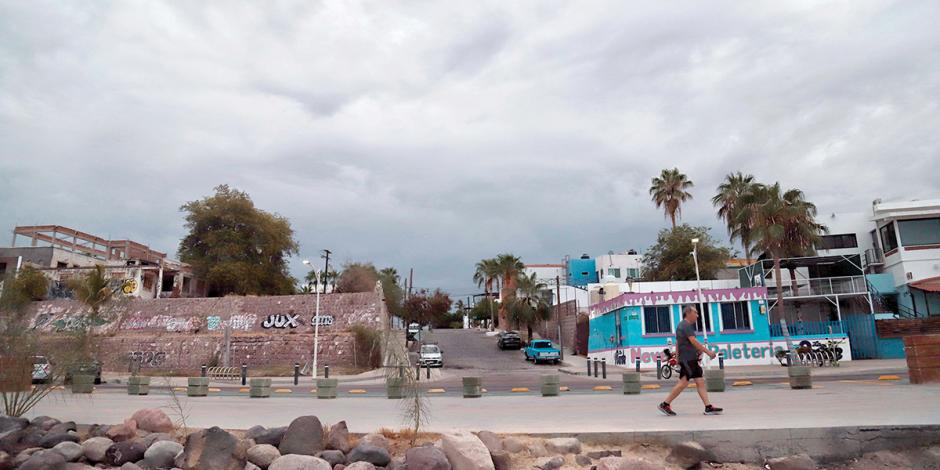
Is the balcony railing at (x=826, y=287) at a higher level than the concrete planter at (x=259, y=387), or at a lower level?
higher

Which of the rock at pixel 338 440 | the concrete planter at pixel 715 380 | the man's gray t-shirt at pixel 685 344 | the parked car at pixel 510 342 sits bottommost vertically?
the rock at pixel 338 440

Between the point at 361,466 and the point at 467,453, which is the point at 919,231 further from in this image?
the point at 361,466

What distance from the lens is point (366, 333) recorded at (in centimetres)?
3866

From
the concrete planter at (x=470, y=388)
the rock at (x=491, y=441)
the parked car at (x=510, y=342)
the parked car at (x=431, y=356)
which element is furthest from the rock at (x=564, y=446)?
the parked car at (x=510, y=342)

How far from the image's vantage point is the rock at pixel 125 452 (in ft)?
26.6

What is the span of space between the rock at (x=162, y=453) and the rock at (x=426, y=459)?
130 inches

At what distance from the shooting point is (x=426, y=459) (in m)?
6.82

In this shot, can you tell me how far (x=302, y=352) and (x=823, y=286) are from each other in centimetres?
3528

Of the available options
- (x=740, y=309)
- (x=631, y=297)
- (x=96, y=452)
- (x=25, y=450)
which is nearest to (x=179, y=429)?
(x=96, y=452)

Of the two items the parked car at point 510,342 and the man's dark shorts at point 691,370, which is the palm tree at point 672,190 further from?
the man's dark shorts at point 691,370

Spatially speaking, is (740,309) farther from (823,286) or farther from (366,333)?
(366,333)

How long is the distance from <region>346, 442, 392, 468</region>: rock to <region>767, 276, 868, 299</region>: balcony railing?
124 ft

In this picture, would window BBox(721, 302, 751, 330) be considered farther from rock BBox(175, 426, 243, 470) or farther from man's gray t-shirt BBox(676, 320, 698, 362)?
rock BBox(175, 426, 243, 470)

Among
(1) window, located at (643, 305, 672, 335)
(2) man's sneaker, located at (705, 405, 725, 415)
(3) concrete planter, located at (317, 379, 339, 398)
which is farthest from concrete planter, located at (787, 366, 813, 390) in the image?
(1) window, located at (643, 305, 672, 335)
